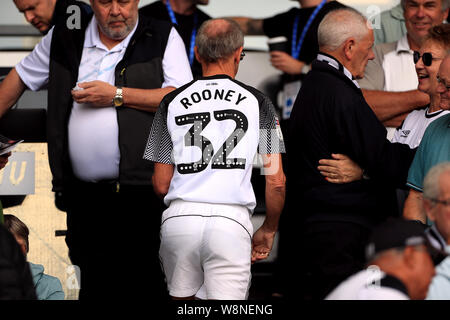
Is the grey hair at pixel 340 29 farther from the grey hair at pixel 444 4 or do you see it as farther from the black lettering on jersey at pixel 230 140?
the grey hair at pixel 444 4

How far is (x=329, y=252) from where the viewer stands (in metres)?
4.04

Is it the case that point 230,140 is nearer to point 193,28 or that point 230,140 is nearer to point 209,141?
point 209,141

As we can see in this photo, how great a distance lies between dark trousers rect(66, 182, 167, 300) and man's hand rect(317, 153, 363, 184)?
3.04 ft

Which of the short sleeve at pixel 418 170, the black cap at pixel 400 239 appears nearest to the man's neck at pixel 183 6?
the short sleeve at pixel 418 170

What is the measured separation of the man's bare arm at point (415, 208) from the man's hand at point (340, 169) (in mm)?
344

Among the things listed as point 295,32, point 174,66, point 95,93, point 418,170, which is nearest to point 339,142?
point 418,170

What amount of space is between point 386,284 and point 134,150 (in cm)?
197

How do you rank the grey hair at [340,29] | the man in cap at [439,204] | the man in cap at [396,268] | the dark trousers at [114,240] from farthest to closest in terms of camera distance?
the dark trousers at [114,240] < the grey hair at [340,29] < the man in cap at [439,204] < the man in cap at [396,268]

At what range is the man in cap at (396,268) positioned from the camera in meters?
2.65

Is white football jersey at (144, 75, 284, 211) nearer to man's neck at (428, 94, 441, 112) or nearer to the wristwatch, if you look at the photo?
the wristwatch

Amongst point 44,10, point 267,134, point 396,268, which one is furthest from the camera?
point 44,10

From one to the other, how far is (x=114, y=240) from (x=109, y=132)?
0.60m

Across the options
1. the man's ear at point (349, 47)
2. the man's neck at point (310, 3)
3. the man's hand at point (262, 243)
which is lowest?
the man's hand at point (262, 243)

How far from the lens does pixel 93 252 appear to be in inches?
175
